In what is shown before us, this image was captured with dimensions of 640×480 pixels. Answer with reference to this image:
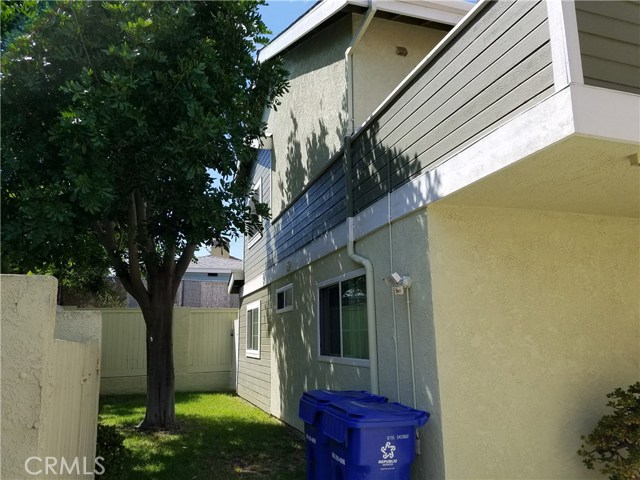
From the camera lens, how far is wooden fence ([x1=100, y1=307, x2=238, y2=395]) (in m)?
14.2

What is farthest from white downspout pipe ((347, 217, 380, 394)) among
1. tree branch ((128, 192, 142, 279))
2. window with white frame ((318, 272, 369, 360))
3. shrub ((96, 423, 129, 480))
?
tree branch ((128, 192, 142, 279))

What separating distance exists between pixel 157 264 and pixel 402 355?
584 cm

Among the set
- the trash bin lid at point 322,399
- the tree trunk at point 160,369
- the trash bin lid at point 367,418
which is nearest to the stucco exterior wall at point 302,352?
the trash bin lid at point 322,399

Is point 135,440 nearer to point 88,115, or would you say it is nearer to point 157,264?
point 157,264

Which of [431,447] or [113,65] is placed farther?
[113,65]

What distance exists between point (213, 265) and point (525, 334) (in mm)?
23377

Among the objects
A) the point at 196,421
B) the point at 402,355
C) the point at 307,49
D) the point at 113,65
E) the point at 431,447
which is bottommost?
the point at 196,421

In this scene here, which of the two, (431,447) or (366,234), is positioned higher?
(366,234)

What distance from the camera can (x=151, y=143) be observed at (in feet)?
22.6

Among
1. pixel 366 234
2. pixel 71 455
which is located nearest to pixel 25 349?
pixel 71 455

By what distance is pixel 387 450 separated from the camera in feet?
13.9

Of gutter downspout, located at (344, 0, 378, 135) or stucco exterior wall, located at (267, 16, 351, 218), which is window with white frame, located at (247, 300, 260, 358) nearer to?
stucco exterior wall, located at (267, 16, 351, 218)

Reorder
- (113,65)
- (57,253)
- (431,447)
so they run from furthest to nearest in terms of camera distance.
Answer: (57,253) → (113,65) → (431,447)

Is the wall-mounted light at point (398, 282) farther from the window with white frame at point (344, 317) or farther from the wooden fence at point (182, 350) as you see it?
the wooden fence at point (182, 350)
